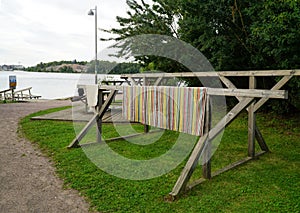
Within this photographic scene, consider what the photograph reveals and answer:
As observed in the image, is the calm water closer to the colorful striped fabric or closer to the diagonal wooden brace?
the diagonal wooden brace

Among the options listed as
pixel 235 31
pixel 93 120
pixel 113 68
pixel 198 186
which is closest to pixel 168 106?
pixel 198 186

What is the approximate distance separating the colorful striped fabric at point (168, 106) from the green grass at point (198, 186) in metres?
0.68

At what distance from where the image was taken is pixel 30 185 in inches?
120

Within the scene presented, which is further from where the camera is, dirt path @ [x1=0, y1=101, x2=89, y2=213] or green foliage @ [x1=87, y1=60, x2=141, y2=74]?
green foliage @ [x1=87, y1=60, x2=141, y2=74]

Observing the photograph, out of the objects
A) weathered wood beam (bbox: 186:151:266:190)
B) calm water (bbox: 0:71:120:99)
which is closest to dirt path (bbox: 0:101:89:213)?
weathered wood beam (bbox: 186:151:266:190)

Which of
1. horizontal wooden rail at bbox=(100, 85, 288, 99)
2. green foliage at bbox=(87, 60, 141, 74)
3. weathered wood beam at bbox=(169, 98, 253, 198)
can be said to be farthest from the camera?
green foliage at bbox=(87, 60, 141, 74)

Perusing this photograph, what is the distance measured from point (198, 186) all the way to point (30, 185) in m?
2.01

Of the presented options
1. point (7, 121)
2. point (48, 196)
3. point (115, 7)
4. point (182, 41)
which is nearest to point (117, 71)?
point (182, 41)

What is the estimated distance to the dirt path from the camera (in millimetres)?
2539

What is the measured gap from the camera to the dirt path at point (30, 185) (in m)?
2.54

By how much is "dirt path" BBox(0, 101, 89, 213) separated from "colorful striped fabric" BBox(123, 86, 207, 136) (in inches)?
57.3

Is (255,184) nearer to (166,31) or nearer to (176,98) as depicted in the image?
(176,98)

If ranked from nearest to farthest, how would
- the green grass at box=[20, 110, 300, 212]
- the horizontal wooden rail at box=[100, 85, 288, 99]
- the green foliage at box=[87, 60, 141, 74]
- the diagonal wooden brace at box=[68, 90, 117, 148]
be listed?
the horizontal wooden rail at box=[100, 85, 288, 99] → the green grass at box=[20, 110, 300, 212] → the diagonal wooden brace at box=[68, 90, 117, 148] → the green foliage at box=[87, 60, 141, 74]

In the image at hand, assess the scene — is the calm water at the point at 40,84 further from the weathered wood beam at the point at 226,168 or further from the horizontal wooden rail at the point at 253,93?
the horizontal wooden rail at the point at 253,93
